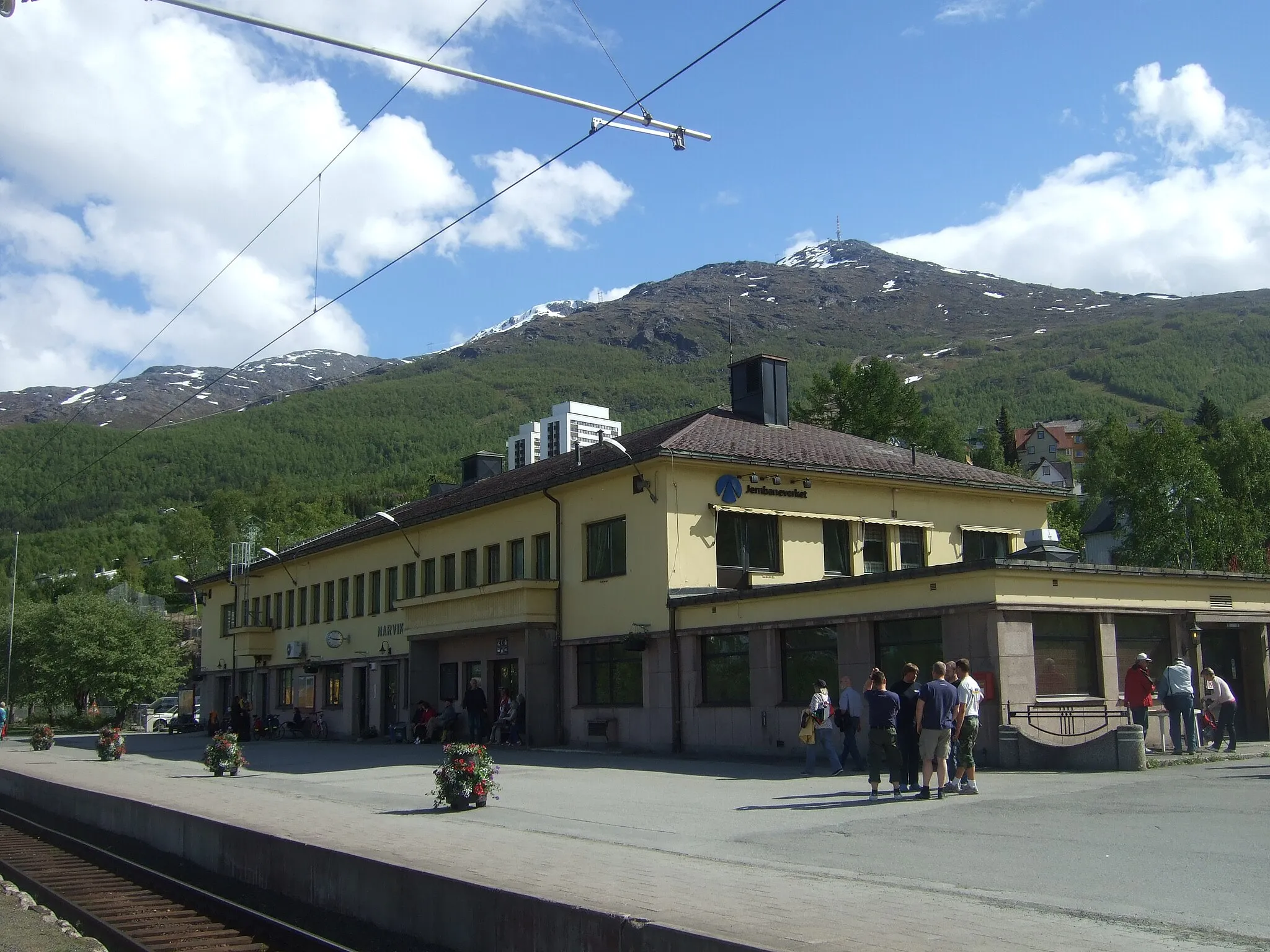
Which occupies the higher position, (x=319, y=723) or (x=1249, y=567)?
(x=1249, y=567)

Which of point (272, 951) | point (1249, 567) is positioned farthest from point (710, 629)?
point (1249, 567)

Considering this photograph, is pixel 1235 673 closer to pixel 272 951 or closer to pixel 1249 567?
pixel 272 951

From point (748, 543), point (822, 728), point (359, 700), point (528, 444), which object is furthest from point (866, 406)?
point (822, 728)

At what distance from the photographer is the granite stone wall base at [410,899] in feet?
25.6

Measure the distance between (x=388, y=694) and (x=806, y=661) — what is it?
19.8m

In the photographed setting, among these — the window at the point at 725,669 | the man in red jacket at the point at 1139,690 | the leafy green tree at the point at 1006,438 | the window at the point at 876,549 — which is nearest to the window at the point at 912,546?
the window at the point at 876,549

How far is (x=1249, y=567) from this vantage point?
48.6m

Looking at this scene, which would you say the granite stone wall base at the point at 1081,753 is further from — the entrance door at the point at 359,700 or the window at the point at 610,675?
the entrance door at the point at 359,700

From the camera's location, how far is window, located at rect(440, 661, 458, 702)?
115ft

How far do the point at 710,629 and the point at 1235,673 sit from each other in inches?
406

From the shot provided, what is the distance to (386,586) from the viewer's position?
4006cm

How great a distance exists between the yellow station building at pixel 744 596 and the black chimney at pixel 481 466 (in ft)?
16.7

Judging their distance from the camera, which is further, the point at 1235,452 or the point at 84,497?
the point at 84,497

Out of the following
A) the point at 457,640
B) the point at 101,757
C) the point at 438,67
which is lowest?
the point at 101,757
